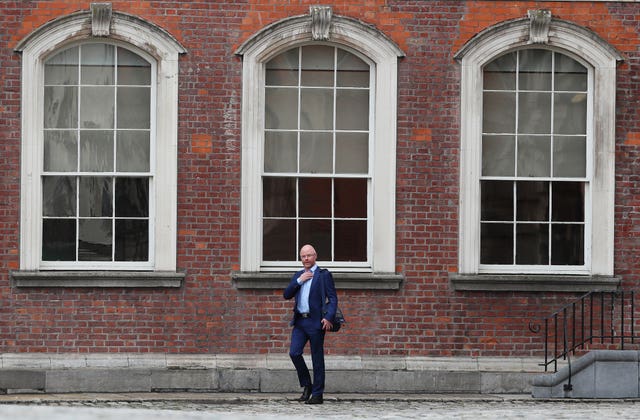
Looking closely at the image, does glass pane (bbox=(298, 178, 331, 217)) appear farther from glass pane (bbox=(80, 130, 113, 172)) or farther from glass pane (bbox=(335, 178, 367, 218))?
glass pane (bbox=(80, 130, 113, 172))

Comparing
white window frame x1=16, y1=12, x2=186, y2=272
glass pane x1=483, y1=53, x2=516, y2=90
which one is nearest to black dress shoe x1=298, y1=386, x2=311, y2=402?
white window frame x1=16, y1=12, x2=186, y2=272

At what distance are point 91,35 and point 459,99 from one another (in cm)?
408

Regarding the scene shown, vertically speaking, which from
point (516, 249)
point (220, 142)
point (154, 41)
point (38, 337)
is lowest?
point (38, 337)

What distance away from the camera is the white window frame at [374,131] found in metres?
13.1

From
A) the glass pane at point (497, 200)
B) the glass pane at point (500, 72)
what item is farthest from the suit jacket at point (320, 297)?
the glass pane at point (500, 72)

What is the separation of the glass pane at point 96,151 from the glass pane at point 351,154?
99.1 inches

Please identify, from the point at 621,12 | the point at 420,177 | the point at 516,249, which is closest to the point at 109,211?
the point at 420,177

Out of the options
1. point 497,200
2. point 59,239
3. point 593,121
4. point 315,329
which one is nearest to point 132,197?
point 59,239

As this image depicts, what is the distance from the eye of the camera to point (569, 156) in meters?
13.6

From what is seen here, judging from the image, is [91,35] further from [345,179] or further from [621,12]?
[621,12]

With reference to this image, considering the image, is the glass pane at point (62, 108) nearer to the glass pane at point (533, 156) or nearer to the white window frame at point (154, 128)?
the white window frame at point (154, 128)

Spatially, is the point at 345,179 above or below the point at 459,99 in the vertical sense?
below

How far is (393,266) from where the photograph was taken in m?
13.2

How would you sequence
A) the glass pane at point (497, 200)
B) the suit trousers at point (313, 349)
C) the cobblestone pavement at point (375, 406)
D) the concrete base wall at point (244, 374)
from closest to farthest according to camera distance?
the cobblestone pavement at point (375, 406)
the suit trousers at point (313, 349)
the concrete base wall at point (244, 374)
the glass pane at point (497, 200)
